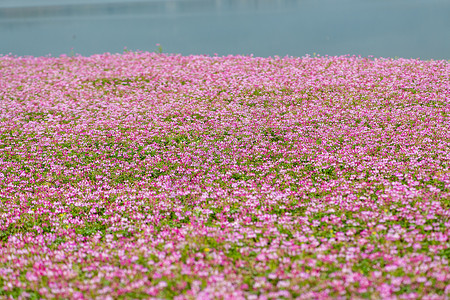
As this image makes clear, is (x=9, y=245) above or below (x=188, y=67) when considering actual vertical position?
below

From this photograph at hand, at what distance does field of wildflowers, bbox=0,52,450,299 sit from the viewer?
645 cm

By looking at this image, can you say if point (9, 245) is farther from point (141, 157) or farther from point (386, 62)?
point (386, 62)

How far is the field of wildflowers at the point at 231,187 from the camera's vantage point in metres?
6.45

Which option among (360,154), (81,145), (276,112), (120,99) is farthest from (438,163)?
(120,99)

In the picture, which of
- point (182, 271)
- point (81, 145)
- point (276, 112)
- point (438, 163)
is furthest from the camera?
point (276, 112)

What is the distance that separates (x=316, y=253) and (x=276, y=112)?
1059 cm

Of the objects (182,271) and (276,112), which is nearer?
(182,271)

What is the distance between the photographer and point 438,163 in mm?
10992

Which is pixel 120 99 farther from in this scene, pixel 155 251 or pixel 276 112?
pixel 155 251

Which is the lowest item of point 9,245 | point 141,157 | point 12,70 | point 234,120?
point 9,245

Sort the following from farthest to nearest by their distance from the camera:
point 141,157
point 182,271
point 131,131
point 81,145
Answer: point 131,131
point 81,145
point 141,157
point 182,271

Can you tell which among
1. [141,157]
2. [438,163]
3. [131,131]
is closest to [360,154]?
[438,163]

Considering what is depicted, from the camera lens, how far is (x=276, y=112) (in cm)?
1703

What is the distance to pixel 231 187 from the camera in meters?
10.8
